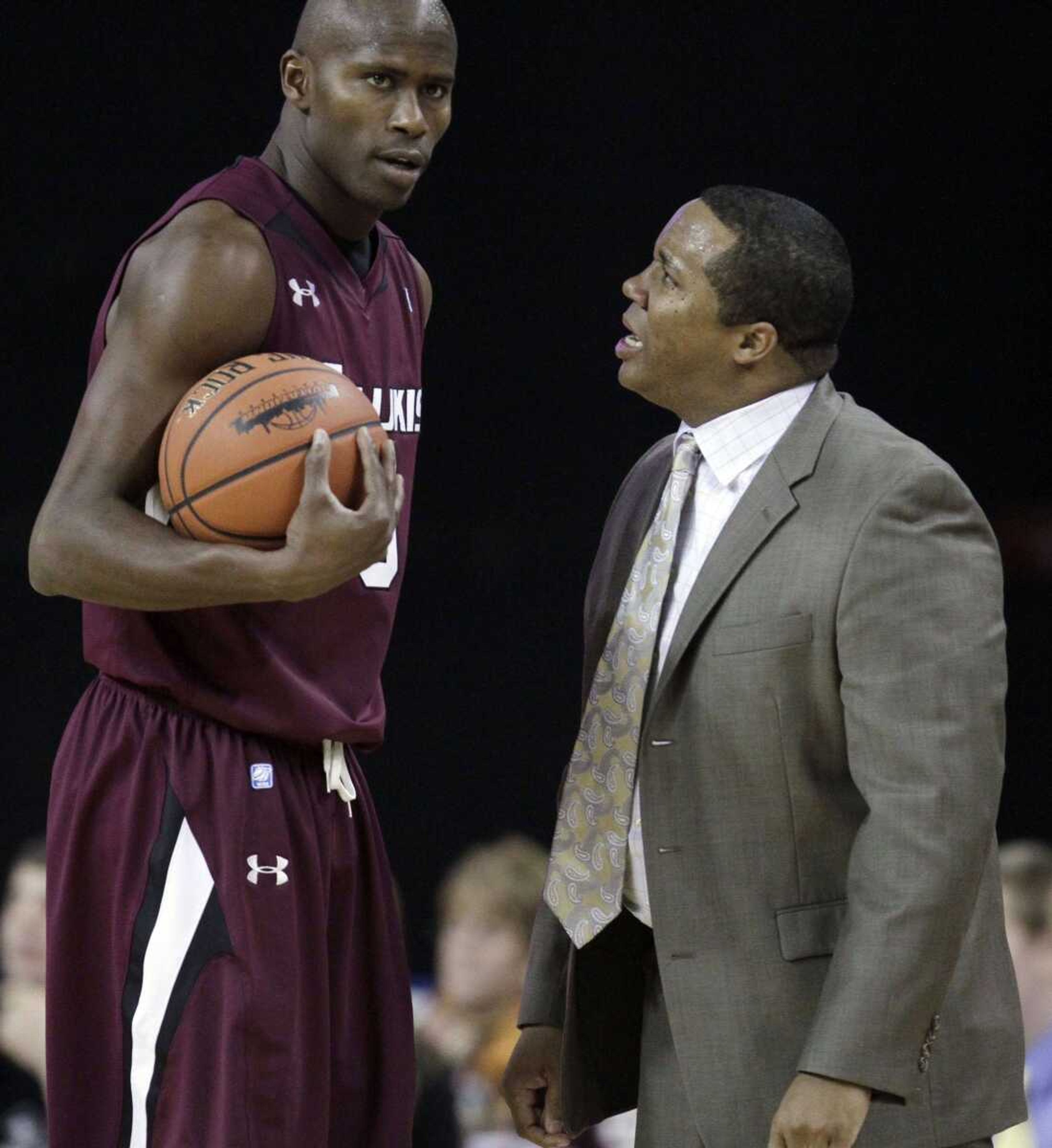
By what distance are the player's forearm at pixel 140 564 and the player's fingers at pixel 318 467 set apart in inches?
3.5

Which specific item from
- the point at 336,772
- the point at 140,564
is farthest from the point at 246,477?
the point at 336,772

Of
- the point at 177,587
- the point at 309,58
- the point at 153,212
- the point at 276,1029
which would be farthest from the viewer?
the point at 153,212

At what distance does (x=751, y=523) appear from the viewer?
7.84 feet

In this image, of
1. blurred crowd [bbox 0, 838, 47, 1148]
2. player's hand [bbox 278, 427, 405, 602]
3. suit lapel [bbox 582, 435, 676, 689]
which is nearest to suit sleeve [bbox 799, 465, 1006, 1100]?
suit lapel [bbox 582, 435, 676, 689]

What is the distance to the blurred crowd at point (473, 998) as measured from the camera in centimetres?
399

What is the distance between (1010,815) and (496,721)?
115 cm

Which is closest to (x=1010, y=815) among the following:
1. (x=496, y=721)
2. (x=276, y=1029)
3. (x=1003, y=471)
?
(x=1003, y=471)

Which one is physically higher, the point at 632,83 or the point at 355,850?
the point at 632,83

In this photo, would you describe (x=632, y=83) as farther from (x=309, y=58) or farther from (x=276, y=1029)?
(x=276, y=1029)

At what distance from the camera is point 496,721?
4.18 metres

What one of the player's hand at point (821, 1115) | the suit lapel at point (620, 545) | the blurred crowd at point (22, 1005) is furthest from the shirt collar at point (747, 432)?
the blurred crowd at point (22, 1005)

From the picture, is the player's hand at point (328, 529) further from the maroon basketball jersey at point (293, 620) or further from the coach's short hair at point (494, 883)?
the coach's short hair at point (494, 883)

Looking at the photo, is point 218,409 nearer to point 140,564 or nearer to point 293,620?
point 140,564

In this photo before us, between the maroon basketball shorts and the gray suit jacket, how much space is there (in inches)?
16.9
